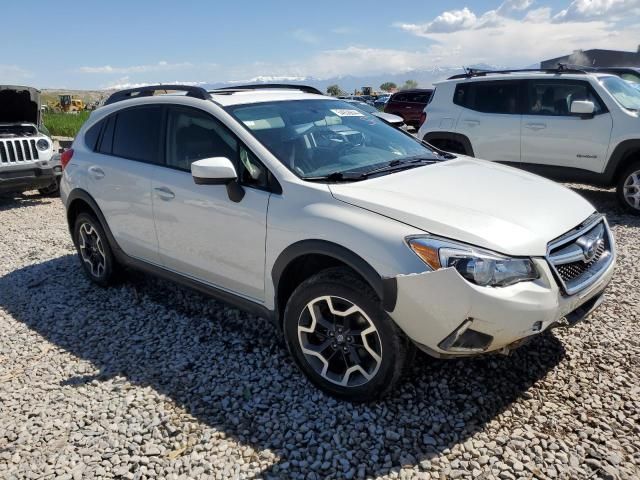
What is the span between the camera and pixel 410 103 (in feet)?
72.2

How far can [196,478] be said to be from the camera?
260 cm

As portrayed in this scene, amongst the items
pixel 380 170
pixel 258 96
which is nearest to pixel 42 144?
pixel 258 96

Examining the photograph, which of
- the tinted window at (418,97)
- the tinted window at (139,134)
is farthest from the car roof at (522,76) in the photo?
the tinted window at (418,97)

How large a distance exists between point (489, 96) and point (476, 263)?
255 inches

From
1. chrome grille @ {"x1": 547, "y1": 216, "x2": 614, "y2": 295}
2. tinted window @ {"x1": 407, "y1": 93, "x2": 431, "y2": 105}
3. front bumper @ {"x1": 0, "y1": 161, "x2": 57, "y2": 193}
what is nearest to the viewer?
chrome grille @ {"x1": 547, "y1": 216, "x2": 614, "y2": 295}

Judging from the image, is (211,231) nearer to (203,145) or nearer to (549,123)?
(203,145)

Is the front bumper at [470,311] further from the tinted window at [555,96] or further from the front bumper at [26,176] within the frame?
the front bumper at [26,176]

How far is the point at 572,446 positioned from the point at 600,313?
1.74 metres

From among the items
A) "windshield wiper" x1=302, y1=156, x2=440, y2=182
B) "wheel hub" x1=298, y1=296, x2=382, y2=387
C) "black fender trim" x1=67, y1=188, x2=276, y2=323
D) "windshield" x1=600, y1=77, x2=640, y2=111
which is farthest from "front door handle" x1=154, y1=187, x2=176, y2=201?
"windshield" x1=600, y1=77, x2=640, y2=111

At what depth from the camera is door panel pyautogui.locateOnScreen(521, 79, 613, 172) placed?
729 centimetres

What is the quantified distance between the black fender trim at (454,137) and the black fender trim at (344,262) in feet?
19.7

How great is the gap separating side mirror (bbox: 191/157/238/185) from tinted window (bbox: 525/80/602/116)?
608 centimetres

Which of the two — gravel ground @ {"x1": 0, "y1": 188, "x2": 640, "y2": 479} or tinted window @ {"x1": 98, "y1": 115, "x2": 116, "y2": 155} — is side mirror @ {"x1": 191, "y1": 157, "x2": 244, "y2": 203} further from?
tinted window @ {"x1": 98, "y1": 115, "x2": 116, "y2": 155}

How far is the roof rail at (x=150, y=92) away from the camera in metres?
3.92
